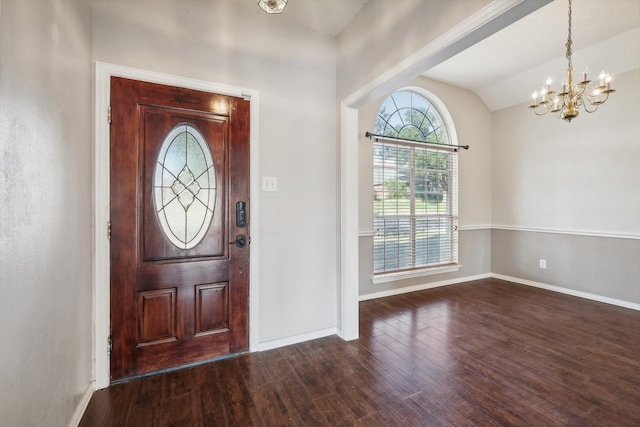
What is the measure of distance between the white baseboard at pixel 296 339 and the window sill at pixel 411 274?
1273 mm

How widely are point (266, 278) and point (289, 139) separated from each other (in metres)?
1.22

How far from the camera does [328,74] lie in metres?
2.63

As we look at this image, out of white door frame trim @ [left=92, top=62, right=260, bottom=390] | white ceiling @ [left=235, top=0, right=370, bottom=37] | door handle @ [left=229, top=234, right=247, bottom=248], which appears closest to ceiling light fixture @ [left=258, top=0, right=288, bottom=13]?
white ceiling @ [left=235, top=0, right=370, bottom=37]

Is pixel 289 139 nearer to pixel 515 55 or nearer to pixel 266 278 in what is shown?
pixel 266 278

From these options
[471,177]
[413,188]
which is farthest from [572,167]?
[413,188]

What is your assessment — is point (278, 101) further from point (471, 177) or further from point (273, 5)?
point (471, 177)

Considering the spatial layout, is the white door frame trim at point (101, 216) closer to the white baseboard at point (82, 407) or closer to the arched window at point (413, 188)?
the white baseboard at point (82, 407)

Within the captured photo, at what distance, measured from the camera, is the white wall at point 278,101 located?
→ 201 cm

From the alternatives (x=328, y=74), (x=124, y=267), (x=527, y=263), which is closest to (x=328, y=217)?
(x=328, y=74)

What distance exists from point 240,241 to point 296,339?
1025mm

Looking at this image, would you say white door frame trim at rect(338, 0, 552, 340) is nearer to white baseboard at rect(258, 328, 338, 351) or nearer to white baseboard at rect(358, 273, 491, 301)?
white baseboard at rect(258, 328, 338, 351)

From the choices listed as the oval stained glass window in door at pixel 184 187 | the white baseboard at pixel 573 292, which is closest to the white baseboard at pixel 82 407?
the oval stained glass window in door at pixel 184 187

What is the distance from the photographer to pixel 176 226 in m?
2.09

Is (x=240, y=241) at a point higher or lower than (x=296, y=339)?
higher
